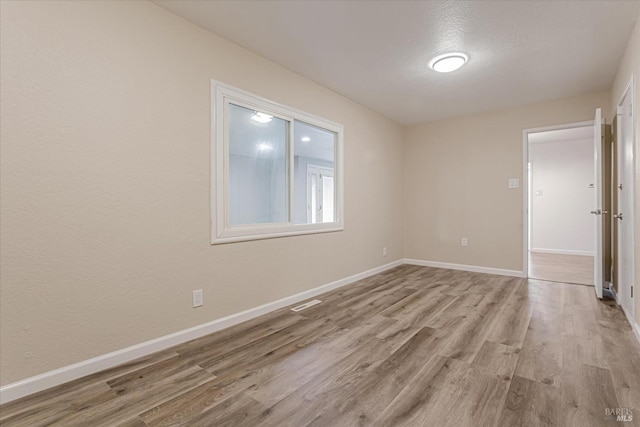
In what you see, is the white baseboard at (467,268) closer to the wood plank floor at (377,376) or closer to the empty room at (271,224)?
the empty room at (271,224)

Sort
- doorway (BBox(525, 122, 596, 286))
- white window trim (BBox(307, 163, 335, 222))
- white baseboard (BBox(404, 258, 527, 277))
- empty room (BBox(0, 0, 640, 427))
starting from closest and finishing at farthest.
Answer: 1. empty room (BBox(0, 0, 640, 427))
2. white window trim (BBox(307, 163, 335, 222))
3. white baseboard (BBox(404, 258, 527, 277))
4. doorway (BBox(525, 122, 596, 286))

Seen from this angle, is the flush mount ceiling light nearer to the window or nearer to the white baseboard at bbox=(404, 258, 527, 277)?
the window

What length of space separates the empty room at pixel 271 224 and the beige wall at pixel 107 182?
1 centimetres

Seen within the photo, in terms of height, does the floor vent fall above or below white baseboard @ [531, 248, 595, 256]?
below

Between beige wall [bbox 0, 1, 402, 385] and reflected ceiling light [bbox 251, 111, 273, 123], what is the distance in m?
0.25

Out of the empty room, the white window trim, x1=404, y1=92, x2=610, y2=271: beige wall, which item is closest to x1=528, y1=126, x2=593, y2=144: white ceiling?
x1=404, y1=92, x2=610, y2=271: beige wall

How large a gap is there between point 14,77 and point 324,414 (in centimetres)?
245

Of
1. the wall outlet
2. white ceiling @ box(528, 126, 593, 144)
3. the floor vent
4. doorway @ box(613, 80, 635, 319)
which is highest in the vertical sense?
white ceiling @ box(528, 126, 593, 144)

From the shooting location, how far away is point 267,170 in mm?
3066

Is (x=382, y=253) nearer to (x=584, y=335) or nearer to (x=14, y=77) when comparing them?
(x=584, y=335)

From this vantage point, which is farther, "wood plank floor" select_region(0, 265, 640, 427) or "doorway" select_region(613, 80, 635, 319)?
"doorway" select_region(613, 80, 635, 319)

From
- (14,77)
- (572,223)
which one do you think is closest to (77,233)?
(14,77)

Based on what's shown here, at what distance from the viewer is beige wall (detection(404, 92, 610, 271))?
14.3 feet

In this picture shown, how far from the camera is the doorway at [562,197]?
6.25 meters
